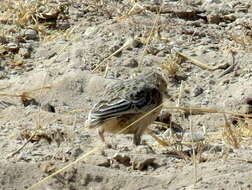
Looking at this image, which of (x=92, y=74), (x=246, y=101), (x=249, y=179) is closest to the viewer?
(x=249, y=179)

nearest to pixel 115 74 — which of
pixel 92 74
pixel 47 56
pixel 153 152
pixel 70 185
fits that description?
pixel 92 74

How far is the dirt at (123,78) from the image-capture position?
6.11m

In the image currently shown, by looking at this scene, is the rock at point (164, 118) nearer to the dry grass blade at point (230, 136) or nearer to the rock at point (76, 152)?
the dry grass blade at point (230, 136)

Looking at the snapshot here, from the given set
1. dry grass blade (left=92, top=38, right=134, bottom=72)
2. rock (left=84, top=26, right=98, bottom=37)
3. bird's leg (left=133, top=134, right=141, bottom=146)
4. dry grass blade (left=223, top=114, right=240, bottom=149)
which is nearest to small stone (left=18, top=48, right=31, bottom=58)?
rock (left=84, top=26, right=98, bottom=37)

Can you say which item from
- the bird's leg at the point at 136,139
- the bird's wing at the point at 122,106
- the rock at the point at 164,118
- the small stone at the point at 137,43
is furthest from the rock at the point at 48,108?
the small stone at the point at 137,43

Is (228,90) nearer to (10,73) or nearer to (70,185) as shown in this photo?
(10,73)

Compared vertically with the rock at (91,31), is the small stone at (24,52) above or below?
below

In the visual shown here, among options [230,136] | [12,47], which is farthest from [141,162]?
[12,47]

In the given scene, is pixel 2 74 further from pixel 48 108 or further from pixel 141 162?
pixel 141 162

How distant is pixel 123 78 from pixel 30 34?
144cm

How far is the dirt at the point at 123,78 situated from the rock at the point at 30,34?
13 mm

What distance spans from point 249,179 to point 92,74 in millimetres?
3870

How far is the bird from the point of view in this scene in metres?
7.28

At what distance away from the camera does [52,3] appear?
1077cm
